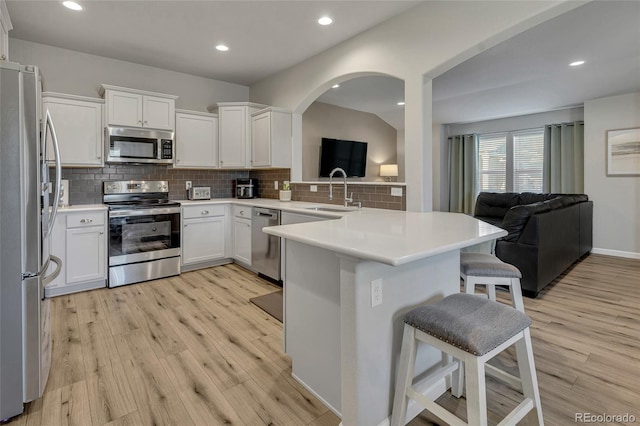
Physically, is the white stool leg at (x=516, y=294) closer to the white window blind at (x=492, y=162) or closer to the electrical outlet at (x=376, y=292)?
the electrical outlet at (x=376, y=292)

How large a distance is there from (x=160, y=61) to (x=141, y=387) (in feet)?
13.0

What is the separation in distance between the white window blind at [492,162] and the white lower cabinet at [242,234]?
5.50 meters

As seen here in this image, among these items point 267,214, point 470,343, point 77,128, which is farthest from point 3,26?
point 470,343

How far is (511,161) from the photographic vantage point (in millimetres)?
6758

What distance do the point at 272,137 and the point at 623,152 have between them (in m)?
5.41

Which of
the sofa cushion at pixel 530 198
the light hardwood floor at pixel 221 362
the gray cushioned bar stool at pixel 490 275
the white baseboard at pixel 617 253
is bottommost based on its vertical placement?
the light hardwood floor at pixel 221 362

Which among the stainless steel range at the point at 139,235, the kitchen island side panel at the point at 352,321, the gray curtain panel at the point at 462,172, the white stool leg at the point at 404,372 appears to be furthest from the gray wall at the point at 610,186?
the stainless steel range at the point at 139,235

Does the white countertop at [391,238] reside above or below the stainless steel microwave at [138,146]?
below

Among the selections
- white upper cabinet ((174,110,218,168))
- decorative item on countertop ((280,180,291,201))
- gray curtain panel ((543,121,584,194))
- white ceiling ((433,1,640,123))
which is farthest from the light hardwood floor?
gray curtain panel ((543,121,584,194))

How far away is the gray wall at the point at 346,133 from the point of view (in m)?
6.03

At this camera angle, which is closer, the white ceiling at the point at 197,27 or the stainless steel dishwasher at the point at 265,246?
the white ceiling at the point at 197,27

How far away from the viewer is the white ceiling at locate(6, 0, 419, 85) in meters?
2.93

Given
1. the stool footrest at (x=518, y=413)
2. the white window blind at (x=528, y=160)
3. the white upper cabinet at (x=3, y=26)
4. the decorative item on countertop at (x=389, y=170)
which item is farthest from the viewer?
the decorative item on countertop at (x=389, y=170)

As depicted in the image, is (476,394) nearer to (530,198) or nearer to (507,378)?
(507,378)
